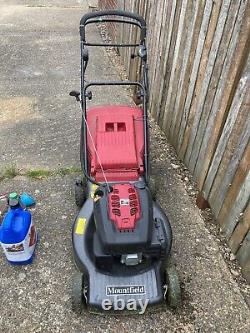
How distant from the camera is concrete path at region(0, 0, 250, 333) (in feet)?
7.98

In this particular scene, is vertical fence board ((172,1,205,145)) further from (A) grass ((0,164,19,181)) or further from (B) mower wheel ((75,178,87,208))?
(A) grass ((0,164,19,181))

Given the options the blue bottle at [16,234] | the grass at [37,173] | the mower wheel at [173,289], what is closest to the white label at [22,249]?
the blue bottle at [16,234]

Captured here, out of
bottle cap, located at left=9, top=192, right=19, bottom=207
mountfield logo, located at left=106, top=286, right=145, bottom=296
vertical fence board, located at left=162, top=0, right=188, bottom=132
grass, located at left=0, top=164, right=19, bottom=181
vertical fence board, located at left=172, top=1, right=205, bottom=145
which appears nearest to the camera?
mountfield logo, located at left=106, top=286, right=145, bottom=296

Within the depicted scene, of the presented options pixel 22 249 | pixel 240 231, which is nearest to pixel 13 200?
pixel 22 249

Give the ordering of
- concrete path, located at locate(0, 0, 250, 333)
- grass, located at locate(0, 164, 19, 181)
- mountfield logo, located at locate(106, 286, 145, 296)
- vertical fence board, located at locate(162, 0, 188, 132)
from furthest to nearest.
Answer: grass, located at locate(0, 164, 19, 181) → vertical fence board, located at locate(162, 0, 188, 132) → concrete path, located at locate(0, 0, 250, 333) → mountfield logo, located at locate(106, 286, 145, 296)

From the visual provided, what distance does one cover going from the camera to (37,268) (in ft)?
8.94

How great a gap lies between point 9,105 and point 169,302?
3.14 metres

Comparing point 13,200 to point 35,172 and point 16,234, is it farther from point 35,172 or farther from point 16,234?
point 35,172

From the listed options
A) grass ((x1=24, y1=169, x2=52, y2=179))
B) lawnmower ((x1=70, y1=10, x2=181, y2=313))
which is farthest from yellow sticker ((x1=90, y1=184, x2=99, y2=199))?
grass ((x1=24, y1=169, x2=52, y2=179))

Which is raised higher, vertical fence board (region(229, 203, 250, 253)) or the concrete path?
vertical fence board (region(229, 203, 250, 253))

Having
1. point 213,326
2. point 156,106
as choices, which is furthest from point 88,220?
point 156,106

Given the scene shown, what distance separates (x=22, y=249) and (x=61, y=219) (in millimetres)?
554

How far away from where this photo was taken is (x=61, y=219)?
3.11 metres

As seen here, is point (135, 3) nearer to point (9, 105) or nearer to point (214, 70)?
point (9, 105)
